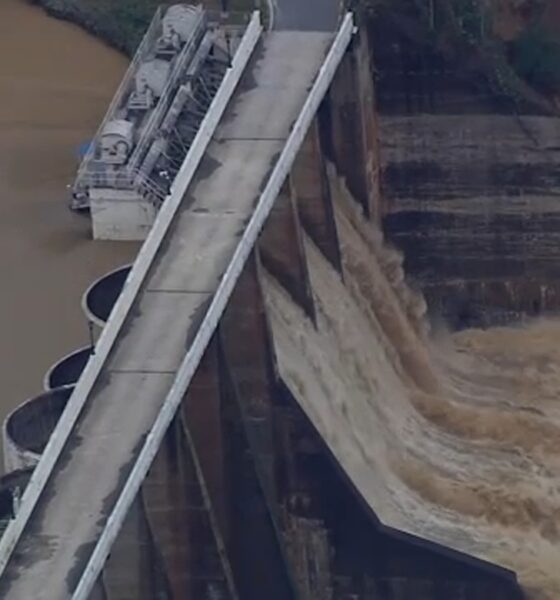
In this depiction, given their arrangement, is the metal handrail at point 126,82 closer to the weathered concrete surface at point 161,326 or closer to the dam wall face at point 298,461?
the weathered concrete surface at point 161,326

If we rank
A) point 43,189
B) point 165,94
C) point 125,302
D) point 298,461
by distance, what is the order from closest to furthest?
point 125,302
point 298,461
point 165,94
point 43,189

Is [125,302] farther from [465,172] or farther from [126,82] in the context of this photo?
[126,82]

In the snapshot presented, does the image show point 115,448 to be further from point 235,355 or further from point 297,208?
point 297,208

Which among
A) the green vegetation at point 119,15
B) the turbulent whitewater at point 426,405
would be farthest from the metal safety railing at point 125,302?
the green vegetation at point 119,15

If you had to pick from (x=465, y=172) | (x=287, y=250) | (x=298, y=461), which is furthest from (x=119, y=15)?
(x=298, y=461)

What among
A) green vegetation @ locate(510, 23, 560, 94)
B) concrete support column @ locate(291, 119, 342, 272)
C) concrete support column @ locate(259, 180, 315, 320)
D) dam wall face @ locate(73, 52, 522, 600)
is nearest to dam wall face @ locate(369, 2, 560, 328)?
green vegetation @ locate(510, 23, 560, 94)
